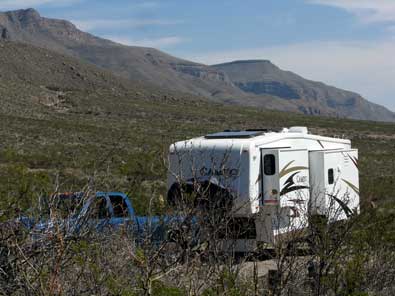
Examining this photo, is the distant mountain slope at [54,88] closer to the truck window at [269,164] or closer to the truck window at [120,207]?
the truck window at [269,164]

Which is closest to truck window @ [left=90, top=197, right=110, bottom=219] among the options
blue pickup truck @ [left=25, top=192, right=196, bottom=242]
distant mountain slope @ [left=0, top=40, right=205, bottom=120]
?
blue pickup truck @ [left=25, top=192, right=196, bottom=242]

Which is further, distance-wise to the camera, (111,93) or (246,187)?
(111,93)

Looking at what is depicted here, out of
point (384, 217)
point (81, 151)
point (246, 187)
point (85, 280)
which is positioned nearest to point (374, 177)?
point (81, 151)

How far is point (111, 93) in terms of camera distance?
3017 inches

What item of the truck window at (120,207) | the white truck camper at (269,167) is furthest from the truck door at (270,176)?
the truck window at (120,207)

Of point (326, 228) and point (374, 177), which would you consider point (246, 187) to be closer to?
point (326, 228)

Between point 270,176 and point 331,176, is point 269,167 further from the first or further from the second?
point 331,176

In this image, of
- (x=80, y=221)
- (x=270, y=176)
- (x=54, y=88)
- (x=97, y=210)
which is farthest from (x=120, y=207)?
(x=54, y=88)

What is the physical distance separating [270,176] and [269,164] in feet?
0.75

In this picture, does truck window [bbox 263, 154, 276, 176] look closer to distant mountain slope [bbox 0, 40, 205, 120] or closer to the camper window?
the camper window

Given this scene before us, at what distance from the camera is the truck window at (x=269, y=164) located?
12.9m

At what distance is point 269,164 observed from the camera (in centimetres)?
1293

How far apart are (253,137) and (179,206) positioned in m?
7.04

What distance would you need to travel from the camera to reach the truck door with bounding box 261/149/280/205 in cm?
1275
